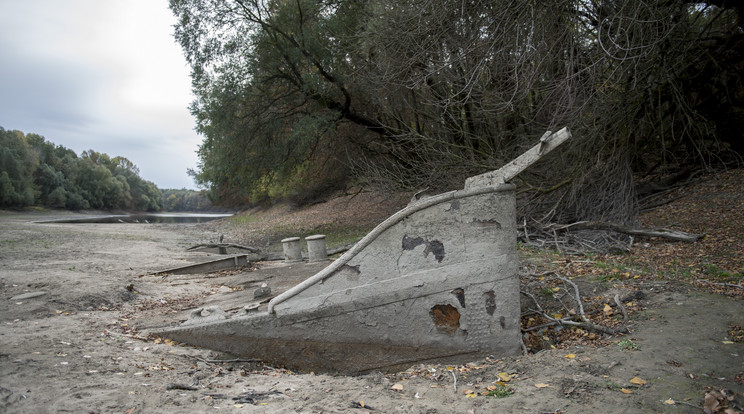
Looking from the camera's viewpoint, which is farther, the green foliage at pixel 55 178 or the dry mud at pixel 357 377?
the green foliage at pixel 55 178

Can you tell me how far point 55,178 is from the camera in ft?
172

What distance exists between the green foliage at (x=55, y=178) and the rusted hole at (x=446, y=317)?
4599 centimetres

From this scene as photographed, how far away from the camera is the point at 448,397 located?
12.0 feet

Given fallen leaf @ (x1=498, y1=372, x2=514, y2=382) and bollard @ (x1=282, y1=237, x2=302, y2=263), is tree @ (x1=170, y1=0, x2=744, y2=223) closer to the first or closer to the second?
bollard @ (x1=282, y1=237, x2=302, y2=263)

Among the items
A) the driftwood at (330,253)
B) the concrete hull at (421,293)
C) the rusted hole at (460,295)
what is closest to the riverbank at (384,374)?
the concrete hull at (421,293)

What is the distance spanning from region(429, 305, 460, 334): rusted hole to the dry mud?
0.40 meters

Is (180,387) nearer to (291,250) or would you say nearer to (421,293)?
(421,293)

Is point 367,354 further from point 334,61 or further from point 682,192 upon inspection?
point 334,61

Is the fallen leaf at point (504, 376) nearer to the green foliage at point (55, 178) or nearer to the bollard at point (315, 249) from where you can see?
the bollard at point (315, 249)

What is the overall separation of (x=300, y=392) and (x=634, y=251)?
705 cm

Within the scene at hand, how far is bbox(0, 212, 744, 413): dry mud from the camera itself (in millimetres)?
3338

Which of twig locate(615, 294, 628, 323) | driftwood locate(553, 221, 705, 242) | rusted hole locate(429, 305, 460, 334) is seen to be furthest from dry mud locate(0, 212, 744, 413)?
driftwood locate(553, 221, 705, 242)

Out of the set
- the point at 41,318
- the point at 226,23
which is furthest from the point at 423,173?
the point at 226,23

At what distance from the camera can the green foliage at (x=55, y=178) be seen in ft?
135
